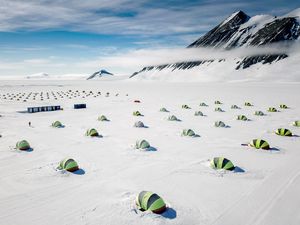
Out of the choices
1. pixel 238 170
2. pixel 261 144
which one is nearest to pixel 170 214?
pixel 238 170

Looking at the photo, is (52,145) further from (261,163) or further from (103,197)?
(261,163)

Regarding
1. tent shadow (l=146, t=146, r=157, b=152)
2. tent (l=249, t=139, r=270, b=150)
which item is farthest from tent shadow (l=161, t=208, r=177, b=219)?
tent (l=249, t=139, r=270, b=150)

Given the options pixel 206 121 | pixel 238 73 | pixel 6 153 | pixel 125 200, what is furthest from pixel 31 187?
pixel 238 73

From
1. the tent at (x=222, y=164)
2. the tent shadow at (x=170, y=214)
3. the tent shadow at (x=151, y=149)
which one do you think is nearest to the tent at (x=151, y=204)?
the tent shadow at (x=170, y=214)

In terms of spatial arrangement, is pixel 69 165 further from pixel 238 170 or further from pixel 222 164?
pixel 238 170

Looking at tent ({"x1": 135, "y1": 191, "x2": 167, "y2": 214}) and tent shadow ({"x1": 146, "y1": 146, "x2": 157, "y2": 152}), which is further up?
tent ({"x1": 135, "y1": 191, "x2": 167, "y2": 214})

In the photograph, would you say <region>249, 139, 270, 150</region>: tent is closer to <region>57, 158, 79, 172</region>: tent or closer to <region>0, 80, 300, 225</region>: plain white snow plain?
<region>0, 80, 300, 225</region>: plain white snow plain

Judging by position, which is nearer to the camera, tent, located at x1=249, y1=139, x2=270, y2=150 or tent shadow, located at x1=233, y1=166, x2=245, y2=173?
tent shadow, located at x1=233, y1=166, x2=245, y2=173

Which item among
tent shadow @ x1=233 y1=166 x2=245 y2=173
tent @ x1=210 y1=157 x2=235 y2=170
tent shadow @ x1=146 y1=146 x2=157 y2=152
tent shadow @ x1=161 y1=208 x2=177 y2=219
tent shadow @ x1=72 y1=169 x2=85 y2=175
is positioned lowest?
tent shadow @ x1=161 y1=208 x2=177 y2=219
